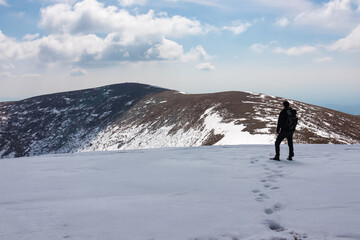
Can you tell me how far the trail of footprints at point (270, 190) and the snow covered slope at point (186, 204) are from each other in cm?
2

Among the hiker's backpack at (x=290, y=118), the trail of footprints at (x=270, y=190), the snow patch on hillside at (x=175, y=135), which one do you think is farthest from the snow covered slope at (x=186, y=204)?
the snow patch on hillside at (x=175, y=135)

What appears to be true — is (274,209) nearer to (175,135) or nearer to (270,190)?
(270,190)

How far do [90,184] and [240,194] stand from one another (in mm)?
4773

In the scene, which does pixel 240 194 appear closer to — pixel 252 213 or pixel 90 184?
pixel 252 213

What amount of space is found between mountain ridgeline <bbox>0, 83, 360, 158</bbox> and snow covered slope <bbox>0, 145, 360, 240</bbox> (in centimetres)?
2773

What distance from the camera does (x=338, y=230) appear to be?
4.21 metres

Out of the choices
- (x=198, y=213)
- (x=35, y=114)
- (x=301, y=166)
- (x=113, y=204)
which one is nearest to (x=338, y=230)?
(x=198, y=213)

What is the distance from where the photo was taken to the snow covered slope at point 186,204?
4387 mm

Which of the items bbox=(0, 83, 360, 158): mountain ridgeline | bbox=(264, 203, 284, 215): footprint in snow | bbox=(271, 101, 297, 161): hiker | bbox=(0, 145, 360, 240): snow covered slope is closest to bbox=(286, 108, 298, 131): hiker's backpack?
bbox=(271, 101, 297, 161): hiker

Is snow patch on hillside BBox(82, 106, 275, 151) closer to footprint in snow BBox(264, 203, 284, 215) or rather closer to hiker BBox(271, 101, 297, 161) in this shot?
hiker BBox(271, 101, 297, 161)

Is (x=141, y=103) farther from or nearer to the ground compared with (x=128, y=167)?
farther from the ground

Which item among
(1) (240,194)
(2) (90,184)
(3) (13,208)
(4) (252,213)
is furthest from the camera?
(2) (90,184)

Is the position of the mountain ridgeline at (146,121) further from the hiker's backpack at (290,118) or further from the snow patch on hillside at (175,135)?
the hiker's backpack at (290,118)

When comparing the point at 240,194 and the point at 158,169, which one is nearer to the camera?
Result: the point at 240,194
